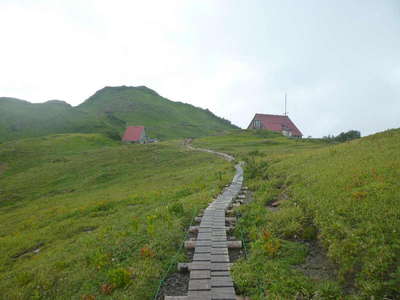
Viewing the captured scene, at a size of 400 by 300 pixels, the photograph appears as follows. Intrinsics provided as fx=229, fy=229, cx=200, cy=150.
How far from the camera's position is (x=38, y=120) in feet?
350

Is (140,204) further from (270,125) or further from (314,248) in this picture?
(270,125)

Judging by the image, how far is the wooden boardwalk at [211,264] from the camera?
540cm

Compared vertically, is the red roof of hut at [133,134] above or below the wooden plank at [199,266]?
above

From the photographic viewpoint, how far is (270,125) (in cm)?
8831

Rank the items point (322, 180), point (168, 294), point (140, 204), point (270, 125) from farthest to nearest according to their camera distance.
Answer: point (270, 125), point (140, 204), point (322, 180), point (168, 294)

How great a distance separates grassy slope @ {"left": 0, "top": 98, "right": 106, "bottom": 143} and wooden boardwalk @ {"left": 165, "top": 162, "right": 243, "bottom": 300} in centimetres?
10060

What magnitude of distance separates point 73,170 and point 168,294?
38.6m

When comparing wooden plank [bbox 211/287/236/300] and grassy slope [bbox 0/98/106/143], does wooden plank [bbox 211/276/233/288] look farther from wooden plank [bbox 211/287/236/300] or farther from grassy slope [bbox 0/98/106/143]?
grassy slope [bbox 0/98/106/143]

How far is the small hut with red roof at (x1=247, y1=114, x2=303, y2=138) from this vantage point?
3479 inches

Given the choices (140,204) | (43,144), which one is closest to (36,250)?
(140,204)

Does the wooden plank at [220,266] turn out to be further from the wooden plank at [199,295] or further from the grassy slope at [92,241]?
the grassy slope at [92,241]

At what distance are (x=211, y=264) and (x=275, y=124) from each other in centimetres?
8894

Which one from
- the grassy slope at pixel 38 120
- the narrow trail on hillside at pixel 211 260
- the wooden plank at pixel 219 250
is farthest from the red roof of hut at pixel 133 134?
the wooden plank at pixel 219 250

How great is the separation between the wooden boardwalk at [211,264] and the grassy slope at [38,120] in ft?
330
